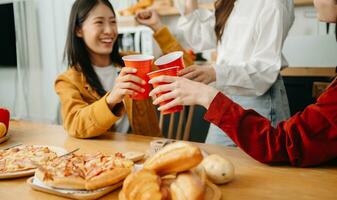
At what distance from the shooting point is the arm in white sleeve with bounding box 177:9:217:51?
75.1 inches

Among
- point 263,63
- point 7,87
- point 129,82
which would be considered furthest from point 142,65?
point 7,87

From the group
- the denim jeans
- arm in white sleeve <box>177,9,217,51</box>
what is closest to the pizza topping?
the denim jeans

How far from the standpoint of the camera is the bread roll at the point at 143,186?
694 mm

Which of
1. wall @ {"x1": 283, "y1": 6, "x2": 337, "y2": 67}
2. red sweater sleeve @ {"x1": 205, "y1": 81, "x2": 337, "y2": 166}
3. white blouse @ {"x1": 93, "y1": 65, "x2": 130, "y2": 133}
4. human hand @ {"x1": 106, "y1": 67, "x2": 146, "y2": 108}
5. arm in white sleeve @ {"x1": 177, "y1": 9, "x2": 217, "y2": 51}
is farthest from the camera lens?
wall @ {"x1": 283, "y1": 6, "x2": 337, "y2": 67}

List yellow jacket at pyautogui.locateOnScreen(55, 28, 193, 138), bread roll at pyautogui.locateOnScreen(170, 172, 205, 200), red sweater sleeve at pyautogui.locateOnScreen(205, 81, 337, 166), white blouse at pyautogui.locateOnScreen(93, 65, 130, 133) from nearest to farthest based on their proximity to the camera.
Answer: bread roll at pyautogui.locateOnScreen(170, 172, 205, 200) < red sweater sleeve at pyautogui.locateOnScreen(205, 81, 337, 166) < yellow jacket at pyautogui.locateOnScreen(55, 28, 193, 138) < white blouse at pyautogui.locateOnScreen(93, 65, 130, 133)

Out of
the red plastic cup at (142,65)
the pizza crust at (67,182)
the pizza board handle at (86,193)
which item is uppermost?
the red plastic cup at (142,65)

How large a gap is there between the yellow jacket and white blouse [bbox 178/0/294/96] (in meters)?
0.37

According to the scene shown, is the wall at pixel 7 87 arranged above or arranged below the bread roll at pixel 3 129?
below

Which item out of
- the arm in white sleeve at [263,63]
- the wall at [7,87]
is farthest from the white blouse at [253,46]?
the wall at [7,87]

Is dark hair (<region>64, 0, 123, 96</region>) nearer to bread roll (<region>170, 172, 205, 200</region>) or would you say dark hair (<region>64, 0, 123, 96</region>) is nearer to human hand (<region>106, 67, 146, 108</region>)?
human hand (<region>106, 67, 146, 108</region>)

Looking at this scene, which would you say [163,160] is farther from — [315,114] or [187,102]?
[315,114]

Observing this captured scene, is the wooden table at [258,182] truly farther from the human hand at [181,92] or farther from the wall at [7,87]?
the wall at [7,87]

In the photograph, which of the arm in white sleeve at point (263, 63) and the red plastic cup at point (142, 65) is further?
the arm in white sleeve at point (263, 63)

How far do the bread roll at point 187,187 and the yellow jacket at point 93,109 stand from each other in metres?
0.67
